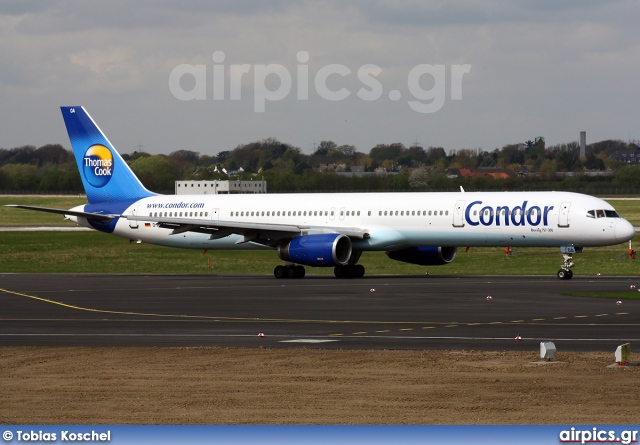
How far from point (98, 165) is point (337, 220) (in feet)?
46.6

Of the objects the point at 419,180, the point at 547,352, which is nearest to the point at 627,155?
the point at 419,180

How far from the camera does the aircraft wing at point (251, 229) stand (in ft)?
174

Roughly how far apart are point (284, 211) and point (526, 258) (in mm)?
17029

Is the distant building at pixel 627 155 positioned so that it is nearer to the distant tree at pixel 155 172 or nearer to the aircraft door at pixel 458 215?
the distant tree at pixel 155 172

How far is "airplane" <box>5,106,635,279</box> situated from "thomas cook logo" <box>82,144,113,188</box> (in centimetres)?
5

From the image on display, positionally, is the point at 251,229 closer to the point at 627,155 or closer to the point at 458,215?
the point at 458,215

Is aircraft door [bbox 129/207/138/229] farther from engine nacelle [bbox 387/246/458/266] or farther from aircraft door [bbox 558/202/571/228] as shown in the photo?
aircraft door [bbox 558/202/571/228]

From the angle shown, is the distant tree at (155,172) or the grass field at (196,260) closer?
the grass field at (196,260)

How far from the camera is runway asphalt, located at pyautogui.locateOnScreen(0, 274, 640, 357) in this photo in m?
25.4

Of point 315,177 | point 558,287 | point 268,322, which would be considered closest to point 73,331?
point 268,322

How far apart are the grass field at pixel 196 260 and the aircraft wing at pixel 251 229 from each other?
5944 mm

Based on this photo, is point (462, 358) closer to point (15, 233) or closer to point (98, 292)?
point (98, 292)

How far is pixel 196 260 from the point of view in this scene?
68.5 metres

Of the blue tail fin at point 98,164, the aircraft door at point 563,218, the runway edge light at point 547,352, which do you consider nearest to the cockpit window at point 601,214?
the aircraft door at point 563,218
